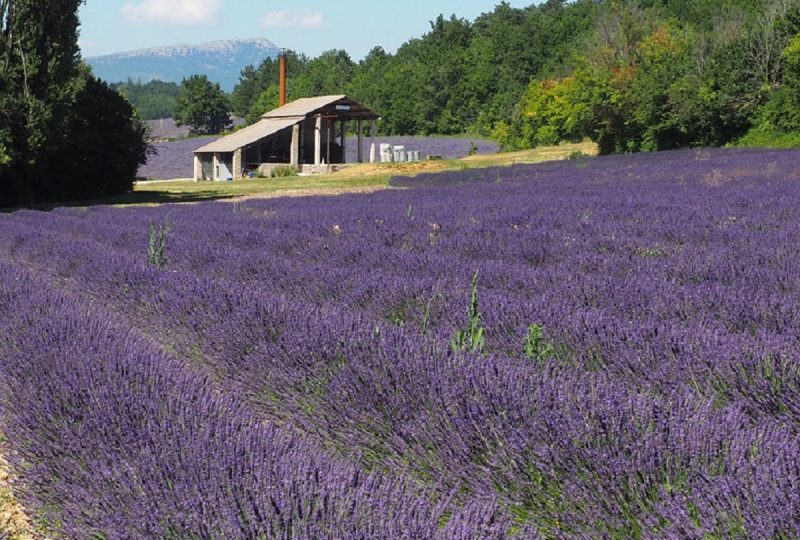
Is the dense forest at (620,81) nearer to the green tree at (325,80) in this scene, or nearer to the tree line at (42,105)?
the green tree at (325,80)

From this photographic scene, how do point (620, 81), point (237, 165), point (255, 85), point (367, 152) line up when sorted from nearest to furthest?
point (237, 165) → point (620, 81) → point (367, 152) → point (255, 85)

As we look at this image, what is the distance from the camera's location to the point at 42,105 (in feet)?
59.7

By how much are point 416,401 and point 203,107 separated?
96.1 meters

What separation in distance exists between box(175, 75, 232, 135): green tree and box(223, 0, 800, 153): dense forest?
1197 centimetres

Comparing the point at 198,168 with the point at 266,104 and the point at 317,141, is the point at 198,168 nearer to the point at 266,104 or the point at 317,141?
the point at 317,141

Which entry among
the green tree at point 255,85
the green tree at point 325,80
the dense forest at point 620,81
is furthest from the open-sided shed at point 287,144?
the green tree at point 255,85

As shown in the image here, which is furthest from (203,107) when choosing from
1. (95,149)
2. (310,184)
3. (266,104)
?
(95,149)

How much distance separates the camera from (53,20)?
19125 millimetres

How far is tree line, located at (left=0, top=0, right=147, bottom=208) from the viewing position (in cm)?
1808

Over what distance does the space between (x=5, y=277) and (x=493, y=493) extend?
4.44 metres

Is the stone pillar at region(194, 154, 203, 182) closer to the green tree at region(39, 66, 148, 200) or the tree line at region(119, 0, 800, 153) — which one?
the green tree at region(39, 66, 148, 200)

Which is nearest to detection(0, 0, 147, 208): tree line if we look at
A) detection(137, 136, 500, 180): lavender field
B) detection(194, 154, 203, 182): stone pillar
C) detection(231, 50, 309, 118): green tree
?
detection(194, 154, 203, 182): stone pillar

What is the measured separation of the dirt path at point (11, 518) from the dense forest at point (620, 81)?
101ft

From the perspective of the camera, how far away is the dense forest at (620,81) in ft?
108
